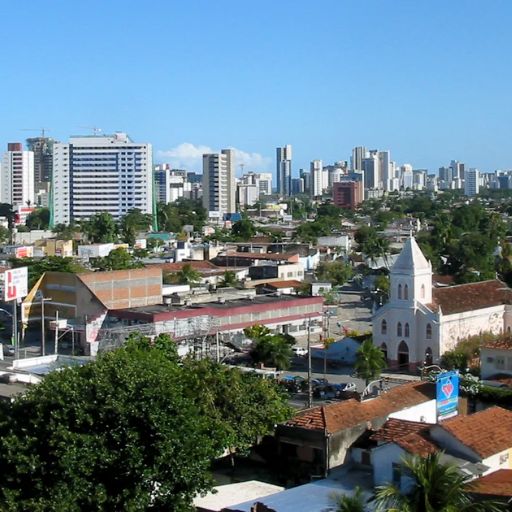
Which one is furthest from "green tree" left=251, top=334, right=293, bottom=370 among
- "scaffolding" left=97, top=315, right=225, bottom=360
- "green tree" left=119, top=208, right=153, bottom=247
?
"green tree" left=119, top=208, right=153, bottom=247

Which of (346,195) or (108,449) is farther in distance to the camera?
(346,195)

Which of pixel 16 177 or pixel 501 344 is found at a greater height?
pixel 16 177

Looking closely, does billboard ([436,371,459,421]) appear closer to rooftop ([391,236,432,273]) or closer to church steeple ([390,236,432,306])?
church steeple ([390,236,432,306])

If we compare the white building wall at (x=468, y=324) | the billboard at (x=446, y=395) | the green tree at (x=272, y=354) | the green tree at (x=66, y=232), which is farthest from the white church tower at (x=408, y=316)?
the green tree at (x=66, y=232)

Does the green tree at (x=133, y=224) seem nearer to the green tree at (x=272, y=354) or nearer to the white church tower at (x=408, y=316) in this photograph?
the white church tower at (x=408, y=316)

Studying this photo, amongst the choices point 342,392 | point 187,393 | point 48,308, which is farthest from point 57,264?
point 187,393

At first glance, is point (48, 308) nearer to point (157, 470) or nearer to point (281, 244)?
point (157, 470)

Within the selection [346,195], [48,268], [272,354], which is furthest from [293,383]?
[346,195]

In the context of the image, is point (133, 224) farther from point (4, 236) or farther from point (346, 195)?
point (346, 195)
